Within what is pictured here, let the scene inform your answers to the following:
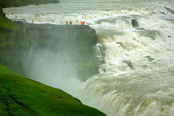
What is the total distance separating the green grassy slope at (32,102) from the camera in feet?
24.3

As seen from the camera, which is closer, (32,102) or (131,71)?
(32,102)

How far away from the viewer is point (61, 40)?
22578 millimetres

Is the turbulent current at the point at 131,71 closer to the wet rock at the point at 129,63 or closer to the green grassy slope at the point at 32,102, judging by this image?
the wet rock at the point at 129,63

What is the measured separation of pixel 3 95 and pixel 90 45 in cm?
1646

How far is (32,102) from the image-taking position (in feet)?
26.5

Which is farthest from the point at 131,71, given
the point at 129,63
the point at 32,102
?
the point at 32,102

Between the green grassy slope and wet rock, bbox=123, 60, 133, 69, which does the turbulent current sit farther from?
the green grassy slope

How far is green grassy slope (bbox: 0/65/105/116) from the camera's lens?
7398 millimetres

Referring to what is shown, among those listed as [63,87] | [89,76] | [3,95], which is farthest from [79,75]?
[3,95]

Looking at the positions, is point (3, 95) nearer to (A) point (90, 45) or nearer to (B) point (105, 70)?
(B) point (105, 70)

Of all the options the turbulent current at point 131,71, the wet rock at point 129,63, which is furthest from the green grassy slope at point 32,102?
the wet rock at point 129,63

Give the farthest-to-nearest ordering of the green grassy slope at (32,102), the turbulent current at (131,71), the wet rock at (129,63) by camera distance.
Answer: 1. the wet rock at (129,63)
2. the turbulent current at (131,71)
3. the green grassy slope at (32,102)

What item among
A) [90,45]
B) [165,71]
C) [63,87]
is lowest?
[63,87]

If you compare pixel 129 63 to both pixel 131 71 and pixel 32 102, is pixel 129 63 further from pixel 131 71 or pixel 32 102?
pixel 32 102
